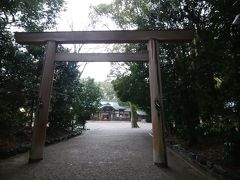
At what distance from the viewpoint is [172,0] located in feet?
29.0


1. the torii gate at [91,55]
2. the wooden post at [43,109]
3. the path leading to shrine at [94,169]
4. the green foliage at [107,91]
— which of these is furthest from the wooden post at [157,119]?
the green foliage at [107,91]

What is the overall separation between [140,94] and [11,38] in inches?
330

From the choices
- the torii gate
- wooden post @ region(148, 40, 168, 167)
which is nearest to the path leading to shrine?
wooden post @ region(148, 40, 168, 167)

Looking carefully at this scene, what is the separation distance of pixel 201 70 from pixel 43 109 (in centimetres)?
508

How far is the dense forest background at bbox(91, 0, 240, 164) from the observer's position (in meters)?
4.89

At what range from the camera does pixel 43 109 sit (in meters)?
6.52

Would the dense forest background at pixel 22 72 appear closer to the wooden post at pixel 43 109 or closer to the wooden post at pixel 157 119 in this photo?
the wooden post at pixel 43 109

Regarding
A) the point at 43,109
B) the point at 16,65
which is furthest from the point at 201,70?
the point at 16,65

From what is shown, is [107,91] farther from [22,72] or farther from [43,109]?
[43,109]

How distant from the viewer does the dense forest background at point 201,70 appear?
4.89 metres

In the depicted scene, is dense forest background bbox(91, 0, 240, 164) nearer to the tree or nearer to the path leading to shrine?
the path leading to shrine

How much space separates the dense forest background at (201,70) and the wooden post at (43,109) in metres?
4.68

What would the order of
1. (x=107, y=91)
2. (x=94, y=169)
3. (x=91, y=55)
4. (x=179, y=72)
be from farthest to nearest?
(x=107, y=91)
(x=179, y=72)
(x=91, y=55)
(x=94, y=169)

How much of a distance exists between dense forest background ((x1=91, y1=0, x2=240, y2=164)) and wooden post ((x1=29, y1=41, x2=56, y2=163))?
4.68 meters
